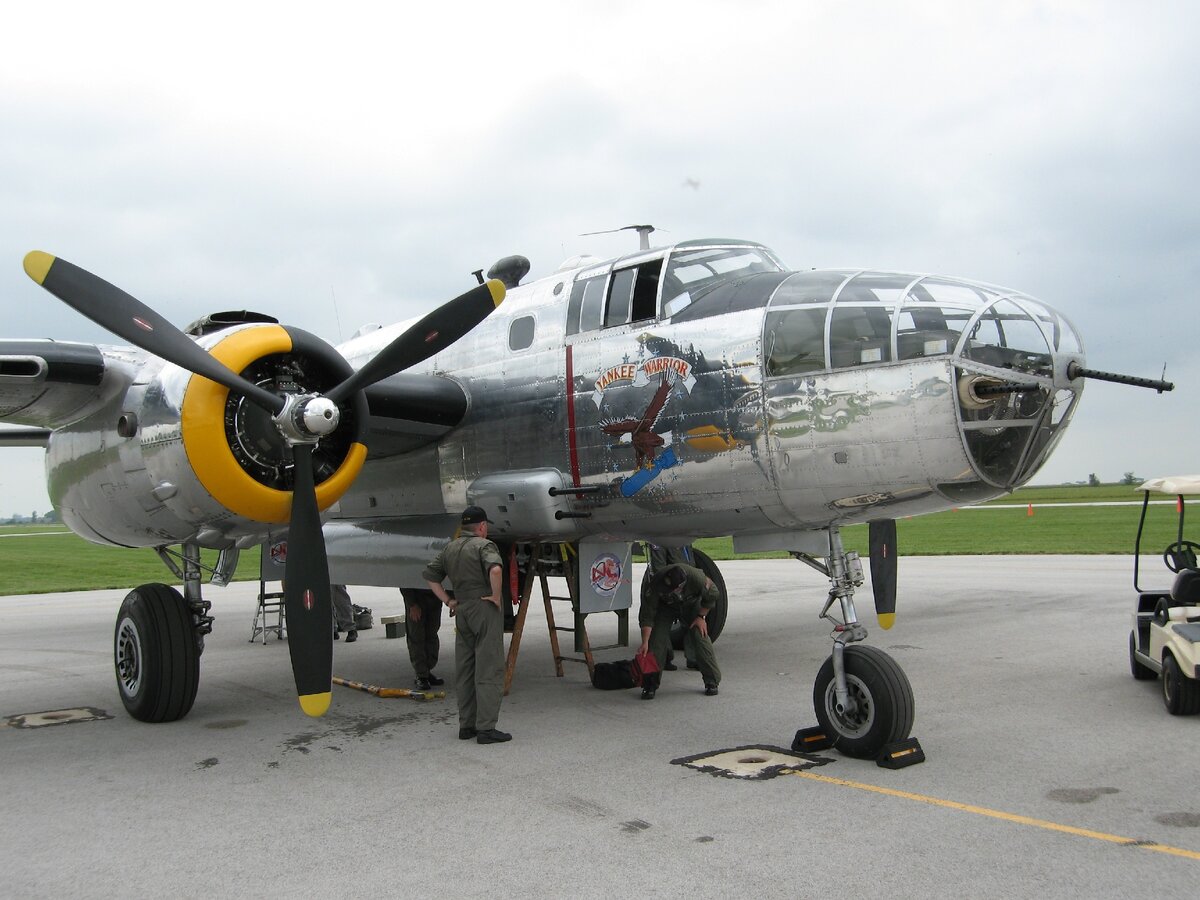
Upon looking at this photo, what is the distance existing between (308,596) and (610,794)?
2.81 meters

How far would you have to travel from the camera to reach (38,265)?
22.6ft

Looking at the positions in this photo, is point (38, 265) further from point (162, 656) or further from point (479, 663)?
point (479, 663)

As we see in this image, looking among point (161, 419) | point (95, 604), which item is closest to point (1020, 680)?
point (161, 419)

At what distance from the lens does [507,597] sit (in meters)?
8.73

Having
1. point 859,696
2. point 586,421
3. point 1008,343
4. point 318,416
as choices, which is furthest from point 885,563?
point 318,416

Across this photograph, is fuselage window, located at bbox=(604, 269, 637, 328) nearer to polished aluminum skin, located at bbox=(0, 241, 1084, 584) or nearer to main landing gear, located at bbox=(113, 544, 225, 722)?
polished aluminum skin, located at bbox=(0, 241, 1084, 584)

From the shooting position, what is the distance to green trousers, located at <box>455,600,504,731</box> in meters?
7.21

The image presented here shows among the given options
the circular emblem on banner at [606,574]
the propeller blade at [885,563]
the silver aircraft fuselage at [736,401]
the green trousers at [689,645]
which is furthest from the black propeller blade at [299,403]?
the propeller blade at [885,563]

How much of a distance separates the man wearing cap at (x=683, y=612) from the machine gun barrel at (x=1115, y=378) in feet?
11.6

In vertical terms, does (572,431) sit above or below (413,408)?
below

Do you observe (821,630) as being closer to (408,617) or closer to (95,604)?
(408,617)

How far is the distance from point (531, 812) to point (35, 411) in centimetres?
571

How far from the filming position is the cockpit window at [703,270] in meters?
7.65

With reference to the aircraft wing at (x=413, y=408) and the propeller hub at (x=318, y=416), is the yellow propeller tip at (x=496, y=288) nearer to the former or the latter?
the aircraft wing at (x=413, y=408)
